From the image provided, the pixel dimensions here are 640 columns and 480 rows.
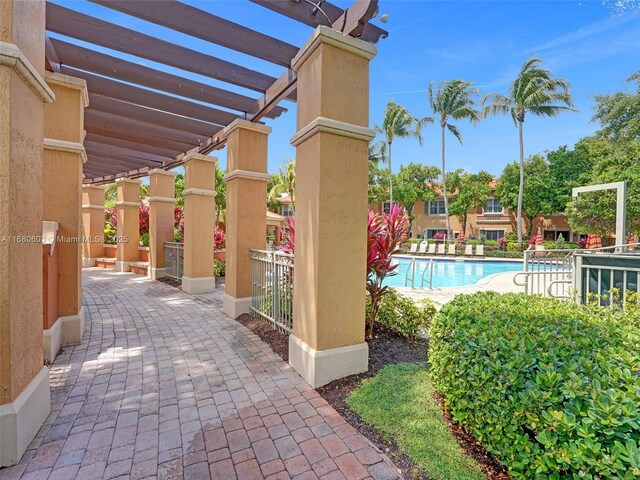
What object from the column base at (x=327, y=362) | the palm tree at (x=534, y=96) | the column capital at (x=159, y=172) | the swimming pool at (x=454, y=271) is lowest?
the swimming pool at (x=454, y=271)

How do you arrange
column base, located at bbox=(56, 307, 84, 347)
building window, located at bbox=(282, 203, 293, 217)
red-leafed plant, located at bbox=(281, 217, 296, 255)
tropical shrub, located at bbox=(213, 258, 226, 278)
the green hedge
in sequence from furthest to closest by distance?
building window, located at bbox=(282, 203, 293, 217) → tropical shrub, located at bbox=(213, 258, 226, 278) → red-leafed plant, located at bbox=(281, 217, 296, 255) → column base, located at bbox=(56, 307, 84, 347) → the green hedge

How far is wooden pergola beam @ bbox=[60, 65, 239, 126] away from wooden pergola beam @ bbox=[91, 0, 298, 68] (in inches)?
92.0

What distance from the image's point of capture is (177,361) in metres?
4.13

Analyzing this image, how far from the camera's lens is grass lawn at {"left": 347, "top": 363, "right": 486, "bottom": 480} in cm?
224

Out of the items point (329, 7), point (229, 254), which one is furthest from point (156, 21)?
point (229, 254)

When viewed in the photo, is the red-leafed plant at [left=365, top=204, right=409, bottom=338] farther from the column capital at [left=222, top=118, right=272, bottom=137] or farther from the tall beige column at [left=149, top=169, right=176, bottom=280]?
the tall beige column at [left=149, top=169, right=176, bottom=280]

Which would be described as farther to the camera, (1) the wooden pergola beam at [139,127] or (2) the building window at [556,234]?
(2) the building window at [556,234]

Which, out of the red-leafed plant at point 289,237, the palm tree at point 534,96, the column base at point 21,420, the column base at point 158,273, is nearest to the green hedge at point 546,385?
the red-leafed plant at point 289,237

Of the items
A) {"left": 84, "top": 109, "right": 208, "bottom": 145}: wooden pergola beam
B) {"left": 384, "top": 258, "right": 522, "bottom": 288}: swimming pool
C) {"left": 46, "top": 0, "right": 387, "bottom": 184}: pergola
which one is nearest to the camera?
{"left": 46, "top": 0, "right": 387, "bottom": 184}: pergola

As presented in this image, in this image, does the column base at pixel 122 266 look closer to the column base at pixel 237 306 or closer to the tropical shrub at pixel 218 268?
the tropical shrub at pixel 218 268

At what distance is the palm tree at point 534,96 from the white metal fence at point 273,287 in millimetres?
25640

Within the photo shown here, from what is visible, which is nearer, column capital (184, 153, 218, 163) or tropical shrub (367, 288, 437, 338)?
tropical shrub (367, 288, 437, 338)

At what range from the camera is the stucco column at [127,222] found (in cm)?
1179

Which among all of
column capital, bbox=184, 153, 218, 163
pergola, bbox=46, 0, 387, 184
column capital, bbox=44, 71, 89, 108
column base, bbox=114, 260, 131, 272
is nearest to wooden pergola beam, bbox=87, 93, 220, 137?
pergola, bbox=46, 0, 387, 184
